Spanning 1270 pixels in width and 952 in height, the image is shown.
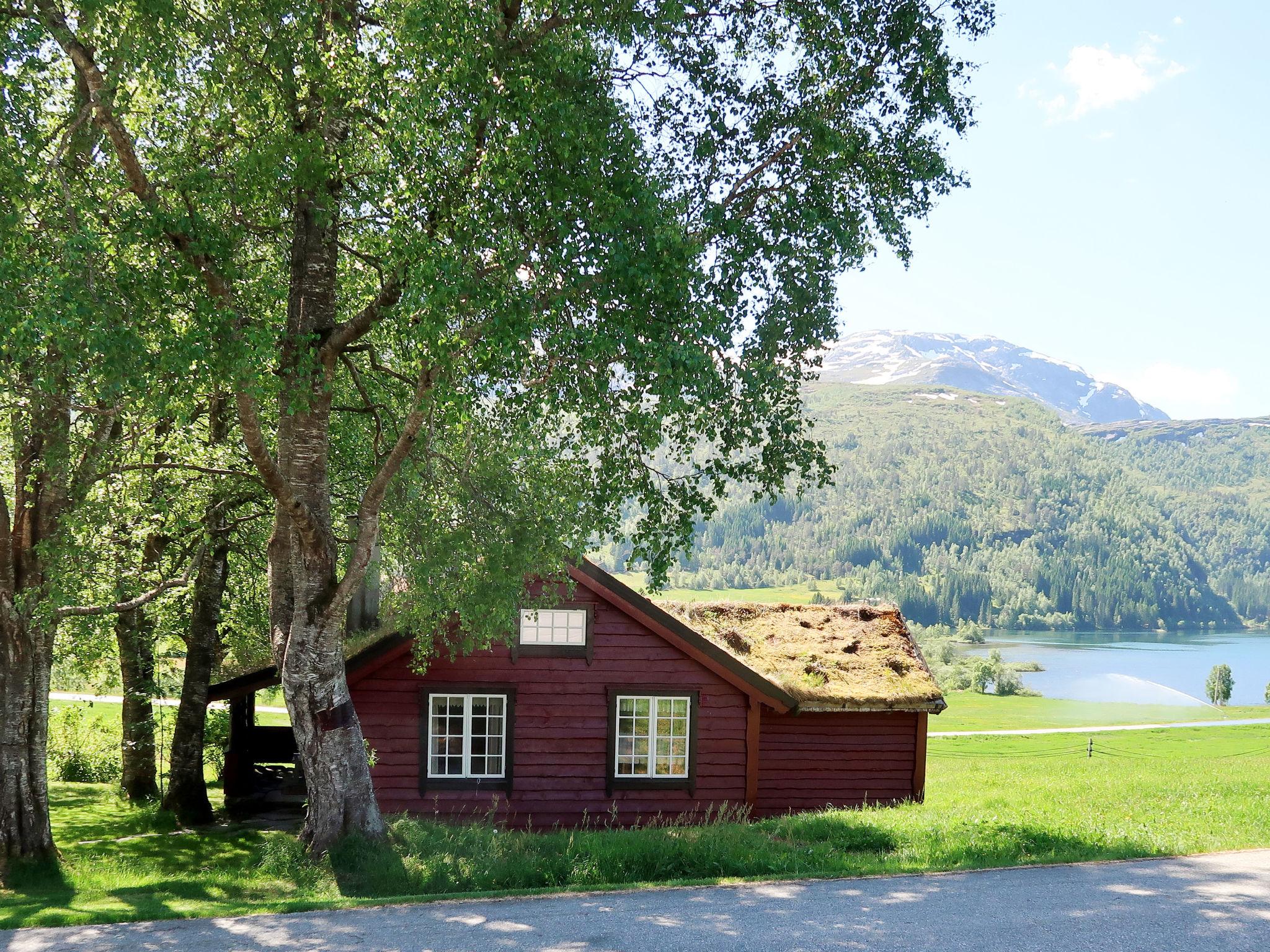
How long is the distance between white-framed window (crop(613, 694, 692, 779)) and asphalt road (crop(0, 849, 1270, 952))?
8.05m

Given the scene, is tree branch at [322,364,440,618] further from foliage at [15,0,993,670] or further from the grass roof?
the grass roof

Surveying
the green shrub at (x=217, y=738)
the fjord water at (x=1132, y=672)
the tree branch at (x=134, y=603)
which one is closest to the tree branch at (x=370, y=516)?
the tree branch at (x=134, y=603)

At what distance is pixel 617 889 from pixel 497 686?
822 cm

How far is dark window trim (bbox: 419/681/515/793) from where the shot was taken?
18953 mm

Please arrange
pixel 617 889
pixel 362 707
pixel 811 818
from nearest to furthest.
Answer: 1. pixel 617 889
2. pixel 811 818
3. pixel 362 707

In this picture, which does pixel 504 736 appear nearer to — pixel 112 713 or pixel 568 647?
pixel 568 647

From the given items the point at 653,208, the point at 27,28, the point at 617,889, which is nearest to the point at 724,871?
the point at 617,889

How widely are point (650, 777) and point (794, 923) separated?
32.1 feet

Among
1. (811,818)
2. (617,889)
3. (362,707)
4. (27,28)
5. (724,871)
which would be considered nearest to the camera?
(27,28)

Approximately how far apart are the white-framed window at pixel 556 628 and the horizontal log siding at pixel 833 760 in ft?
12.9

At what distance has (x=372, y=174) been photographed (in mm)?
11539

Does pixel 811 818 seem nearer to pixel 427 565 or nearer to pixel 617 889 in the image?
pixel 617 889

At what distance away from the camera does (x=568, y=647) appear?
19469 mm

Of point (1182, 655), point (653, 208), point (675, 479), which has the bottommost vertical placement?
point (1182, 655)
